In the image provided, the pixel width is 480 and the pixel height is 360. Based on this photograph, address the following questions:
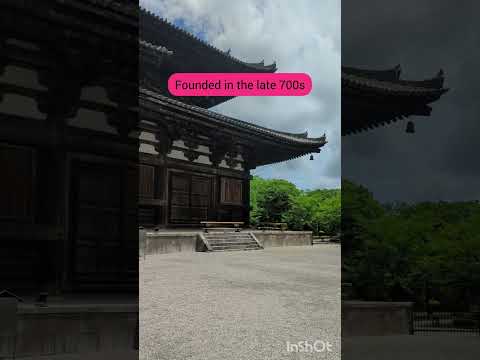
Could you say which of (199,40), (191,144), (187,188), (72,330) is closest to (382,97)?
(191,144)

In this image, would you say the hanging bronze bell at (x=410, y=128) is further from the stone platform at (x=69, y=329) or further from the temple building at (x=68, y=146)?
the stone platform at (x=69, y=329)

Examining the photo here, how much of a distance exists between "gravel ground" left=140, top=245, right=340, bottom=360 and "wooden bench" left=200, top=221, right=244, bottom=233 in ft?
1.65

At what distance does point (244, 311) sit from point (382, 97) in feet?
14.4

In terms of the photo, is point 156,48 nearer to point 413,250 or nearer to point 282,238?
point 282,238

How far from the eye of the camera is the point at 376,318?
5770 mm

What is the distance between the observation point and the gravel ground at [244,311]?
3.63 m

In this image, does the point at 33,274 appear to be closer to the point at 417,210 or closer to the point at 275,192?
the point at 275,192

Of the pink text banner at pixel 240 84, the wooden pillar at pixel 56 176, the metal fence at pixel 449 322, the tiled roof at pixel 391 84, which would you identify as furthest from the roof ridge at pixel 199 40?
the metal fence at pixel 449 322

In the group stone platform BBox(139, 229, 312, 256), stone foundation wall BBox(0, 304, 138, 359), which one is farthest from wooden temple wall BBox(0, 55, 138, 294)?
stone platform BBox(139, 229, 312, 256)

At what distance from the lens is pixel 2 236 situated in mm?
5359

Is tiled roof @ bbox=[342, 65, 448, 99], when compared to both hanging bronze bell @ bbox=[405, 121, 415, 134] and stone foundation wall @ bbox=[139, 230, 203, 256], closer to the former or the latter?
hanging bronze bell @ bbox=[405, 121, 415, 134]

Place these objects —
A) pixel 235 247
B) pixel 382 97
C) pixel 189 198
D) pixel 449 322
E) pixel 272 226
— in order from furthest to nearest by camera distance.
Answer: pixel 449 322 → pixel 382 97 → pixel 189 198 → pixel 272 226 → pixel 235 247

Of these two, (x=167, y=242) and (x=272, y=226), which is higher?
(x=272, y=226)

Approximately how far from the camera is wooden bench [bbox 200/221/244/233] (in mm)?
4203
